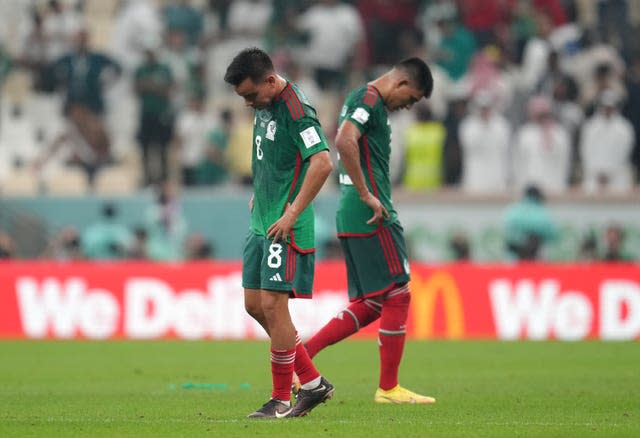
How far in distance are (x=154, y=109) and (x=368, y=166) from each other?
1342 centimetres

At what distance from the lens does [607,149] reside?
22750mm

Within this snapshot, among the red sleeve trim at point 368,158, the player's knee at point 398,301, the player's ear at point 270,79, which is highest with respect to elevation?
the player's ear at point 270,79

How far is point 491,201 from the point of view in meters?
22.9

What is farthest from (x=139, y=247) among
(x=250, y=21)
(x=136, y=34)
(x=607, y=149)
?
(x=607, y=149)

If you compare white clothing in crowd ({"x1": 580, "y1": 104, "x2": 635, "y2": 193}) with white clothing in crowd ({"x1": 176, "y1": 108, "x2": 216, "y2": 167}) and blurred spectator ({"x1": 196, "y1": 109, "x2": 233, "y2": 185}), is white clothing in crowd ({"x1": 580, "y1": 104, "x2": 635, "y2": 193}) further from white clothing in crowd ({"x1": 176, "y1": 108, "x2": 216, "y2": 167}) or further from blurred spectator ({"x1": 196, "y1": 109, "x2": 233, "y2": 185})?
white clothing in crowd ({"x1": 176, "y1": 108, "x2": 216, "y2": 167})

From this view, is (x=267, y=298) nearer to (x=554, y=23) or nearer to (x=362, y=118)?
(x=362, y=118)

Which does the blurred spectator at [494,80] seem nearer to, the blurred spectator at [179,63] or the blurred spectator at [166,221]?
the blurred spectator at [179,63]

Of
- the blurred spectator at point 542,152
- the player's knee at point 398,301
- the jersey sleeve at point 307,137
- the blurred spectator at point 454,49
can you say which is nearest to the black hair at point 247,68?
the jersey sleeve at point 307,137

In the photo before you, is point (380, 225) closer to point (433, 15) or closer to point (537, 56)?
point (537, 56)

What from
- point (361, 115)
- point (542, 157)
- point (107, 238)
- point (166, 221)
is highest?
point (361, 115)

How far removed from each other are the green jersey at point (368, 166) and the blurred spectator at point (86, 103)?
1376 centimetres

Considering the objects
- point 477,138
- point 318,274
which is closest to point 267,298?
point 318,274

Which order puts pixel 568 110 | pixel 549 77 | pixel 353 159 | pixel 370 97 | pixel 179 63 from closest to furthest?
pixel 353 159, pixel 370 97, pixel 568 110, pixel 549 77, pixel 179 63

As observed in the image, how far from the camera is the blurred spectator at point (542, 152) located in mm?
22578
